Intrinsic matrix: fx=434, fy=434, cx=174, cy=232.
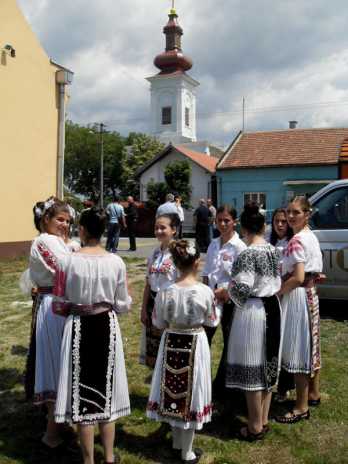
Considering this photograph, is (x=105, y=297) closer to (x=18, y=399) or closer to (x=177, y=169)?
(x=18, y=399)

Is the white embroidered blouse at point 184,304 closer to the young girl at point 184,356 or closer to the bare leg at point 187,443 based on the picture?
the young girl at point 184,356

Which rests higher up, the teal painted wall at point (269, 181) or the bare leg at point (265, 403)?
the teal painted wall at point (269, 181)

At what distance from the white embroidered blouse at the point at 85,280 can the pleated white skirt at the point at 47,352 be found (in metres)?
0.45

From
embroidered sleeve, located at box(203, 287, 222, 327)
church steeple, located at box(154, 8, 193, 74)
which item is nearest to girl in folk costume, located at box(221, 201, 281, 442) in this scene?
embroidered sleeve, located at box(203, 287, 222, 327)

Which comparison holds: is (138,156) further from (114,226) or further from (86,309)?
(86,309)

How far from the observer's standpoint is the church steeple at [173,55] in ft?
176

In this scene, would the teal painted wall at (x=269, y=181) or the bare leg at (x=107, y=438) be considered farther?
the teal painted wall at (x=269, y=181)

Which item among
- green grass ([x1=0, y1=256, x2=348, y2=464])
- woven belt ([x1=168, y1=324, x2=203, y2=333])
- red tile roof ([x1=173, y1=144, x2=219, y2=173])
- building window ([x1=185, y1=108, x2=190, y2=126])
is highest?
building window ([x1=185, y1=108, x2=190, y2=126])

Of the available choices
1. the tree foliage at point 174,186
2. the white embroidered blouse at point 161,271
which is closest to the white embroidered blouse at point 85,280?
the white embroidered blouse at point 161,271

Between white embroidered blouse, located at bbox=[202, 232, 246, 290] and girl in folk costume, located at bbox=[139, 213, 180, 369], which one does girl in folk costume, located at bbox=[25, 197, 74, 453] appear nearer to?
girl in folk costume, located at bbox=[139, 213, 180, 369]

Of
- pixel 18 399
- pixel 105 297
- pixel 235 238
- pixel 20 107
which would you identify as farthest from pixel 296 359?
pixel 20 107

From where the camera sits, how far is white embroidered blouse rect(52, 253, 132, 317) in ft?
9.43

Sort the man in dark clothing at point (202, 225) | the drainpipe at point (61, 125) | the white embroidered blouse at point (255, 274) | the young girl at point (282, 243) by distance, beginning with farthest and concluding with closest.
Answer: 1. the man in dark clothing at point (202, 225)
2. the drainpipe at point (61, 125)
3. the young girl at point (282, 243)
4. the white embroidered blouse at point (255, 274)

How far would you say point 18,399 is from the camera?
4.17 meters
